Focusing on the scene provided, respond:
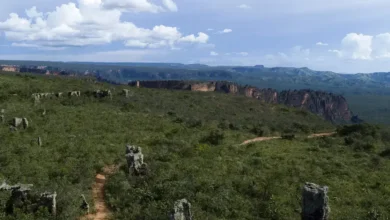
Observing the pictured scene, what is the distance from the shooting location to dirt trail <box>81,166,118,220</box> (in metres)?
18.1

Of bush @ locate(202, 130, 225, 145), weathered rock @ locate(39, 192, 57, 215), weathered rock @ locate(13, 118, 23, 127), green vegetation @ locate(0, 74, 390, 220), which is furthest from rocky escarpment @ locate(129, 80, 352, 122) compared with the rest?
weathered rock @ locate(39, 192, 57, 215)

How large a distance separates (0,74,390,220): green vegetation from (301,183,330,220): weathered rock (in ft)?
7.27

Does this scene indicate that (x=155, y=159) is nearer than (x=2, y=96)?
Yes

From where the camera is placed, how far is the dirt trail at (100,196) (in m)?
18.1

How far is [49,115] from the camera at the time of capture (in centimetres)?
4159

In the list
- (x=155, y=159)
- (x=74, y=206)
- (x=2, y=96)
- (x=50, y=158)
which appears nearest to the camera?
(x=74, y=206)

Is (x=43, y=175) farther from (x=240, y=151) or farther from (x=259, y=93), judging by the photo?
(x=259, y=93)

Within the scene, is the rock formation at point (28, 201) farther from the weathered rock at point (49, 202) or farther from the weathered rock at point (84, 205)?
the weathered rock at point (84, 205)

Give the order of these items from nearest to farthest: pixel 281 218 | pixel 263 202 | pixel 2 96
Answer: pixel 281 218, pixel 263 202, pixel 2 96

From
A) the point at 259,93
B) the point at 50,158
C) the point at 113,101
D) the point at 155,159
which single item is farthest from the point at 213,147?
the point at 259,93

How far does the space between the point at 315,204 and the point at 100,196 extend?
34.7 ft

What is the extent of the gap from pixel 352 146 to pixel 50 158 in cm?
2881

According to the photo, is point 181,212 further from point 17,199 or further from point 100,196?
point 17,199

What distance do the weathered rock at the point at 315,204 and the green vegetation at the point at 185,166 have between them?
222 centimetres
